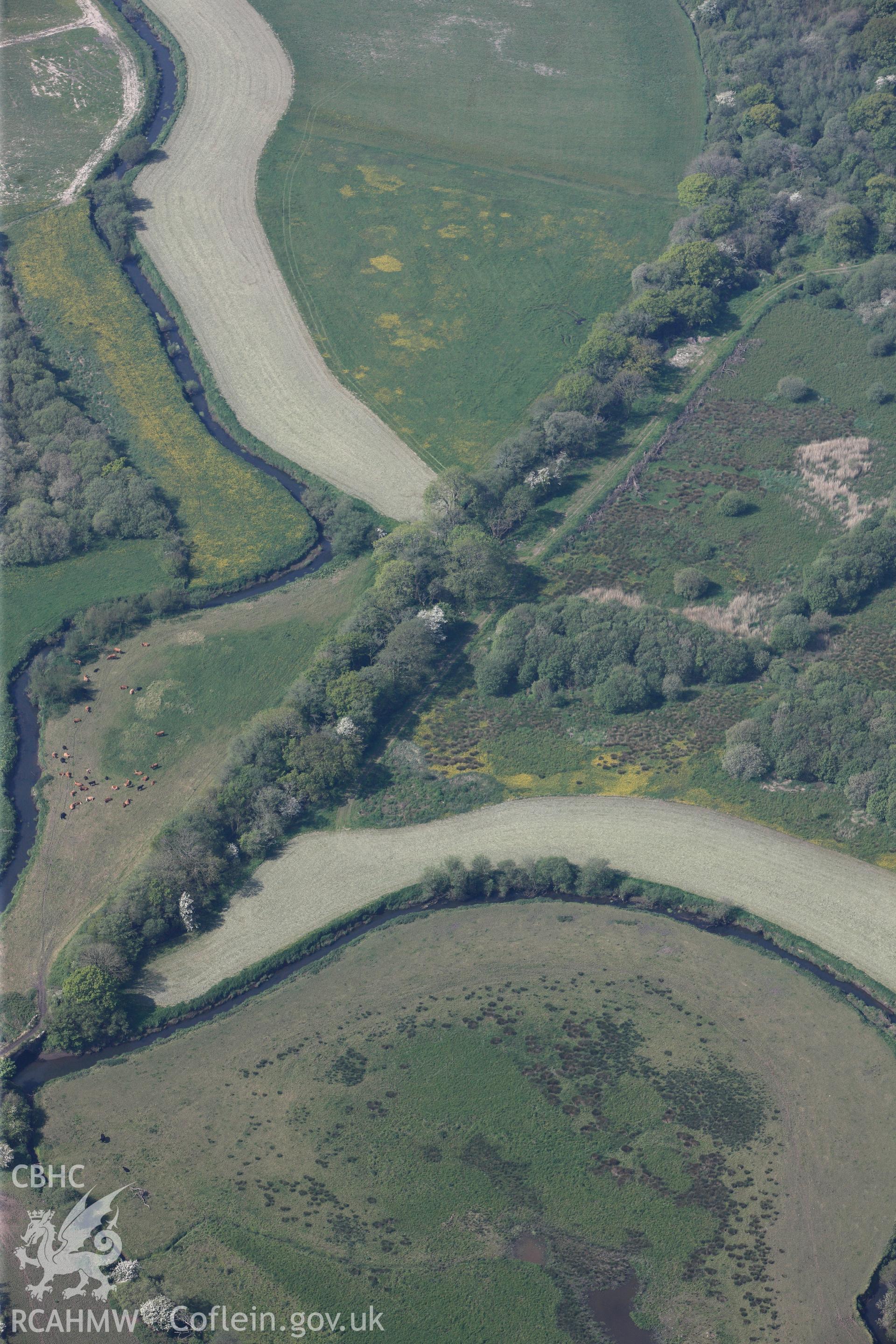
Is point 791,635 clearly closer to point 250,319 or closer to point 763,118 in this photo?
point 250,319

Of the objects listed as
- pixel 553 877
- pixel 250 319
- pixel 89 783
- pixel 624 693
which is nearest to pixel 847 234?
pixel 250 319

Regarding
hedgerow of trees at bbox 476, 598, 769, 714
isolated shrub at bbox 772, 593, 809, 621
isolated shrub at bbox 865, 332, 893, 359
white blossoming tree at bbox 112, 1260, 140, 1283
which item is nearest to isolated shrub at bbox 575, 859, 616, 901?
hedgerow of trees at bbox 476, 598, 769, 714

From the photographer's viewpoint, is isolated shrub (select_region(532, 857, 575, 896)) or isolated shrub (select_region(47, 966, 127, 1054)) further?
isolated shrub (select_region(532, 857, 575, 896))

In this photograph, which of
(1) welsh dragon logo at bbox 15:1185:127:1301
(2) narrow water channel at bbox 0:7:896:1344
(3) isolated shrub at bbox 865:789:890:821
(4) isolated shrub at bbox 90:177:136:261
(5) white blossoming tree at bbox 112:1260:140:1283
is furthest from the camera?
(4) isolated shrub at bbox 90:177:136:261

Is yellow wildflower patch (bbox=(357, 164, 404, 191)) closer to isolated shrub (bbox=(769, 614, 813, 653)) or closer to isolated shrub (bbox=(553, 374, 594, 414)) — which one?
isolated shrub (bbox=(553, 374, 594, 414))

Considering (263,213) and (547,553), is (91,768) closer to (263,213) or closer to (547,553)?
(547,553)

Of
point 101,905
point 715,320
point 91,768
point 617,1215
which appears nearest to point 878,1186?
point 617,1215

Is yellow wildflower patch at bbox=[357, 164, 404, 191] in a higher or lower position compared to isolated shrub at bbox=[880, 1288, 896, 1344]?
higher
